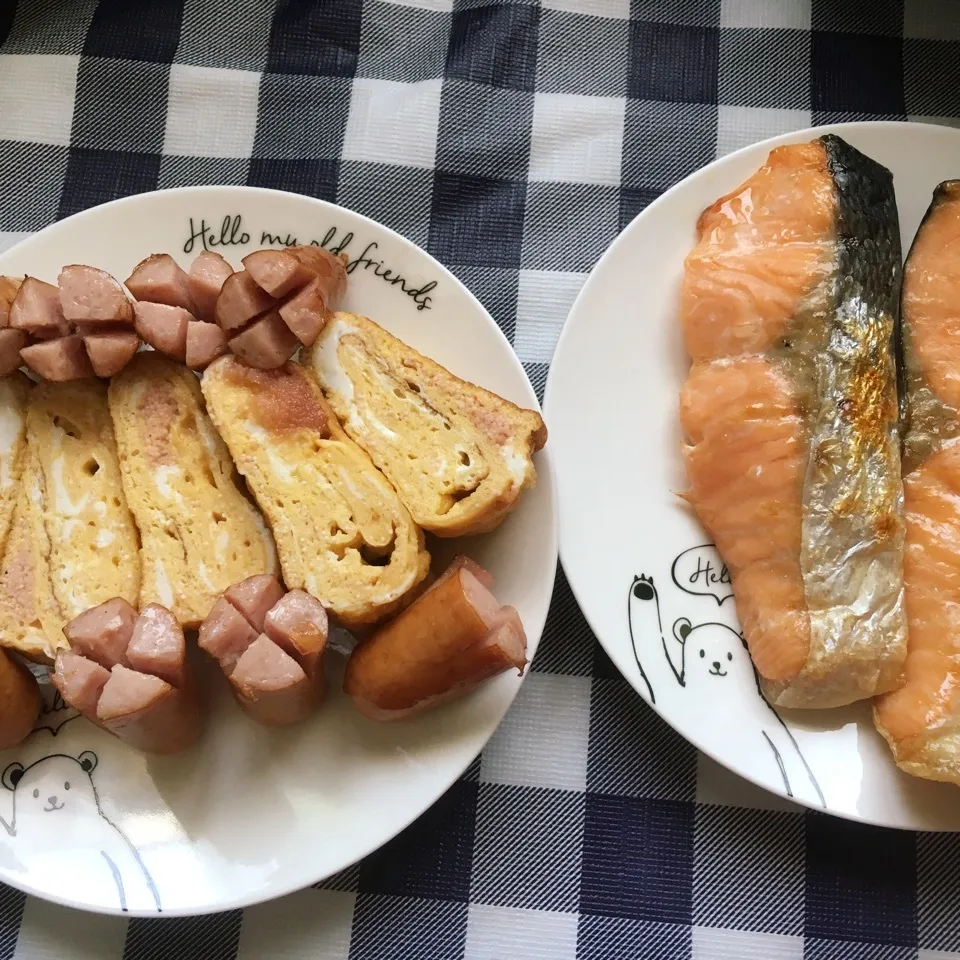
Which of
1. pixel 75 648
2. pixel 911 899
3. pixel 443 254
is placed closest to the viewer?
pixel 75 648

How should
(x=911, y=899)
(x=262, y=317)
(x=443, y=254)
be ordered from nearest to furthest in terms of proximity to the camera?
1. (x=262, y=317)
2. (x=911, y=899)
3. (x=443, y=254)

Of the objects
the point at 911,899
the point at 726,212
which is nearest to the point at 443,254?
the point at 726,212

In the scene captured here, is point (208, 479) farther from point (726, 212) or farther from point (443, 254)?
point (726, 212)

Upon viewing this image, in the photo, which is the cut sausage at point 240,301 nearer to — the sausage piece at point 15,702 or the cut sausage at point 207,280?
the cut sausage at point 207,280

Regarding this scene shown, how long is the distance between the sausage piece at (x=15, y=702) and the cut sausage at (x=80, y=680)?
0.13 metres

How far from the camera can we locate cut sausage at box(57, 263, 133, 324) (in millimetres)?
1849

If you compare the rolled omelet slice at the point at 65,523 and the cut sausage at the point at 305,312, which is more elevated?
the cut sausage at the point at 305,312

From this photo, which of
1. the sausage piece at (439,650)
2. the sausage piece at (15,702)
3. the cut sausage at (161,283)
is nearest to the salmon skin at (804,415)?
the sausage piece at (439,650)

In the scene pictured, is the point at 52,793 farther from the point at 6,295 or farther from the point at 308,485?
the point at 6,295

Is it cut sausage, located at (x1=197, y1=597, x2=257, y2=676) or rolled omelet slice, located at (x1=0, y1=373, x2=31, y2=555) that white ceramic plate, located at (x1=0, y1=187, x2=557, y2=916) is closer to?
cut sausage, located at (x1=197, y1=597, x2=257, y2=676)

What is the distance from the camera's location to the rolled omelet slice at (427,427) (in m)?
1.87

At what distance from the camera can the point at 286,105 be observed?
2.41 metres

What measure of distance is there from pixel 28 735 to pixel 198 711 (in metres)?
0.35

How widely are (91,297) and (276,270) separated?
0.37 meters
